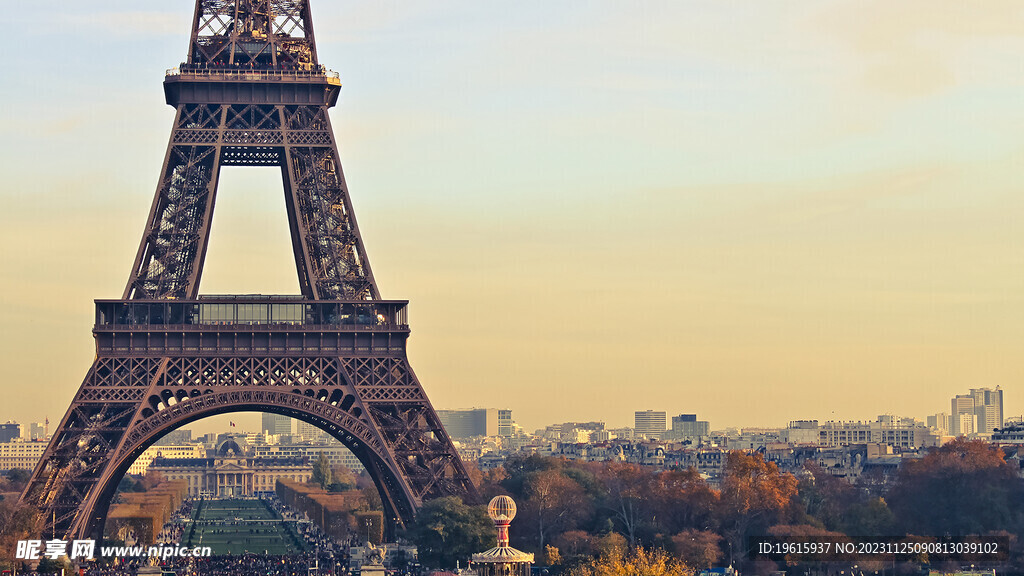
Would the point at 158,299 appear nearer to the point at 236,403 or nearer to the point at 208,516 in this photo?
the point at 236,403

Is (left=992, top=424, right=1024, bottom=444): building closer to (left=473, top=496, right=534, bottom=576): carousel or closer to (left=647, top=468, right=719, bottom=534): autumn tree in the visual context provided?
(left=647, top=468, right=719, bottom=534): autumn tree

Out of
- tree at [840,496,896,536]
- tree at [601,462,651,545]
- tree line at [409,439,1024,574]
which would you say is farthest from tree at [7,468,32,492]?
tree at [840,496,896,536]

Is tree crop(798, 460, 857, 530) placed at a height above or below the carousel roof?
above

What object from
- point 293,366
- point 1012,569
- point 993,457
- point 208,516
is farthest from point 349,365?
point 208,516

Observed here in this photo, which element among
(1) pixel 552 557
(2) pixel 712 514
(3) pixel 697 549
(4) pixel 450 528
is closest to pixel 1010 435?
(2) pixel 712 514

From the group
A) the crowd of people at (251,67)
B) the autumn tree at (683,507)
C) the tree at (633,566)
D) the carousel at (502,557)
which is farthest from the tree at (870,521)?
the crowd of people at (251,67)

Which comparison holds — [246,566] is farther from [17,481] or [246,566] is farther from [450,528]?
[17,481]
